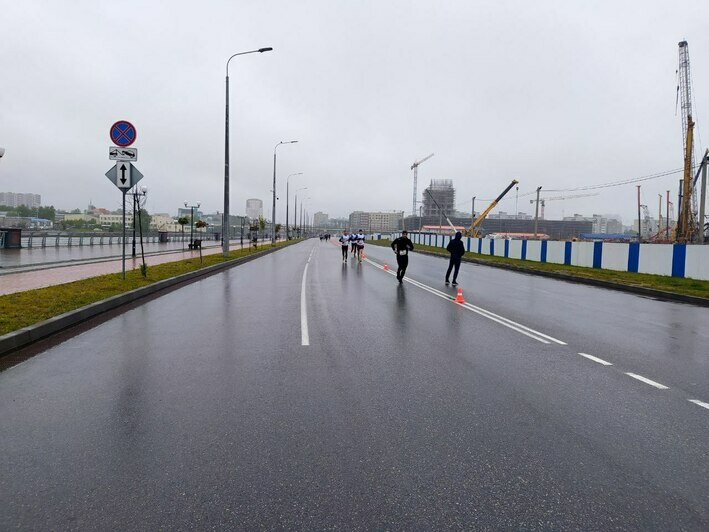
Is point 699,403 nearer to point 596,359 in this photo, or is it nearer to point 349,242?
point 596,359

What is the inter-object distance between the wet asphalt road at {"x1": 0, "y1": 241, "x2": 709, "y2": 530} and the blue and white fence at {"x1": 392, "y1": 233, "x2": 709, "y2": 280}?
39.2ft

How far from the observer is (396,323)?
8.20m

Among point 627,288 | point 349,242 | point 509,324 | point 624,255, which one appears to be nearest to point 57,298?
point 509,324

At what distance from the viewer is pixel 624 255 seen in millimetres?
20703

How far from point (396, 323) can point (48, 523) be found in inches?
243

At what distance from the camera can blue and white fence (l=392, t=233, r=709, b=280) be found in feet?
56.0

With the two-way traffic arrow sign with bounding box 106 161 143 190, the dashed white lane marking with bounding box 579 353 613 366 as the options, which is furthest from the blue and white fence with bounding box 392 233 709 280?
the two-way traffic arrow sign with bounding box 106 161 143 190

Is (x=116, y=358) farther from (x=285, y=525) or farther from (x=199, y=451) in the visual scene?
(x=285, y=525)

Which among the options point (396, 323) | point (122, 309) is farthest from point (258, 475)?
point (122, 309)

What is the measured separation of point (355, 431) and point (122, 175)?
1139cm

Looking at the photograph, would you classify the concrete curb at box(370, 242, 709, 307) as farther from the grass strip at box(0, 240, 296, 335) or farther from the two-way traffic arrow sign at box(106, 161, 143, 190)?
the two-way traffic arrow sign at box(106, 161, 143, 190)

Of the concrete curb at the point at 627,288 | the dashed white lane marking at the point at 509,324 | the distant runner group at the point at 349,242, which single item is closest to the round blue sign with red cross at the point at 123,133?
the dashed white lane marking at the point at 509,324

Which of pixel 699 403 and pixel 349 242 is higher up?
pixel 349 242

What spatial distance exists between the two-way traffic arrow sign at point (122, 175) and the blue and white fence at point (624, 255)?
1887 centimetres
